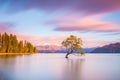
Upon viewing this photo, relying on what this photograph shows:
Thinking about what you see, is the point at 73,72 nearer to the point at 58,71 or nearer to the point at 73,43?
the point at 58,71

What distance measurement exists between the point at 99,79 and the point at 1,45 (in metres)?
120

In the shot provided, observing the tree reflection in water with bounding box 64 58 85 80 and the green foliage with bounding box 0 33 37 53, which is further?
the green foliage with bounding box 0 33 37 53

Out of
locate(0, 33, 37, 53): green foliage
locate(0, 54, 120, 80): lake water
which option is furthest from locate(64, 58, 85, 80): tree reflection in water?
locate(0, 33, 37, 53): green foliage

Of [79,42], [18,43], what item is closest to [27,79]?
[79,42]

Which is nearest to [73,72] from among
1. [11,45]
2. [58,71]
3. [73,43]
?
[58,71]

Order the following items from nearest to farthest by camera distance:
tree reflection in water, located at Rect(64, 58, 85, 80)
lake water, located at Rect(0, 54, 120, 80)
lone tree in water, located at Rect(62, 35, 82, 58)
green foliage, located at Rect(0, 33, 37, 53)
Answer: tree reflection in water, located at Rect(64, 58, 85, 80) < lake water, located at Rect(0, 54, 120, 80) < lone tree in water, located at Rect(62, 35, 82, 58) < green foliage, located at Rect(0, 33, 37, 53)

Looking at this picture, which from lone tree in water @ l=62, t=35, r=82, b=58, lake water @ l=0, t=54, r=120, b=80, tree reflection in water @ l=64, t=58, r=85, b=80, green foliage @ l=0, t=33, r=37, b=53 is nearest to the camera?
tree reflection in water @ l=64, t=58, r=85, b=80

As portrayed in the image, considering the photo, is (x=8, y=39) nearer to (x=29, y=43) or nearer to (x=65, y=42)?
(x=29, y=43)

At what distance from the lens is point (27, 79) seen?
2245cm

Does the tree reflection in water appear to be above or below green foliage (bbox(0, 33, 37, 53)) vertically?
below

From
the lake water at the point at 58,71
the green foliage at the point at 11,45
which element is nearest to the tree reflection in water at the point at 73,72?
the lake water at the point at 58,71

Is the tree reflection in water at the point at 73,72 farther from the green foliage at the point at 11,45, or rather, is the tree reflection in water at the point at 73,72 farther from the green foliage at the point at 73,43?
the green foliage at the point at 11,45

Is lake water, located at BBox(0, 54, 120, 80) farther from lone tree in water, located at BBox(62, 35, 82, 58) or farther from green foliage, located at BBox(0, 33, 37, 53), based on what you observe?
green foliage, located at BBox(0, 33, 37, 53)

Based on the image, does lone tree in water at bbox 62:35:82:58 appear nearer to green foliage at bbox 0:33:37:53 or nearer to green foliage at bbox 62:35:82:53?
green foliage at bbox 62:35:82:53
